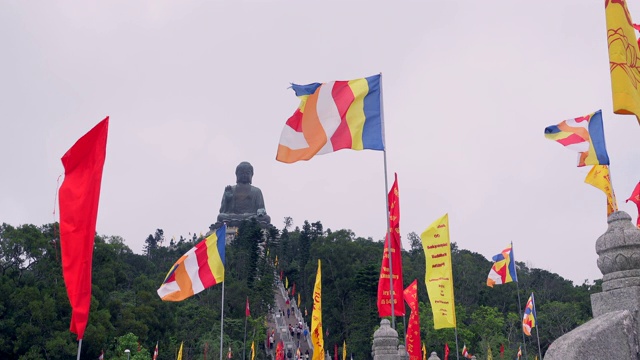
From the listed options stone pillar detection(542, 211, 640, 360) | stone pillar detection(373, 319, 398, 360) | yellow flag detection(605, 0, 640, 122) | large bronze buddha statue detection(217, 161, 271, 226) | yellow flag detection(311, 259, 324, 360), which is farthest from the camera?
large bronze buddha statue detection(217, 161, 271, 226)

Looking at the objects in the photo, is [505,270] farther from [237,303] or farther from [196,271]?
[237,303]

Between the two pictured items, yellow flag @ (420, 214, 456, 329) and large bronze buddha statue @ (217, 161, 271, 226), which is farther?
large bronze buddha statue @ (217, 161, 271, 226)

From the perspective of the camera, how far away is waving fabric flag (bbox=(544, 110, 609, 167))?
10828mm

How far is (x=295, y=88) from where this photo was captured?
1286cm

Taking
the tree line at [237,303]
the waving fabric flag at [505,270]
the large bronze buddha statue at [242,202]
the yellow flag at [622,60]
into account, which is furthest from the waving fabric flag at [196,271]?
the large bronze buddha statue at [242,202]

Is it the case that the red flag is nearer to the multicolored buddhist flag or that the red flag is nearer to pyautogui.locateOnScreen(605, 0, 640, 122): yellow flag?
pyautogui.locateOnScreen(605, 0, 640, 122): yellow flag

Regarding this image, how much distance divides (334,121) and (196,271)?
6428mm

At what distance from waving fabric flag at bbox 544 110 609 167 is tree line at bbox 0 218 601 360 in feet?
43.7

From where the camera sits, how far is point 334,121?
12.4 meters

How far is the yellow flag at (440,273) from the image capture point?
15156 millimetres

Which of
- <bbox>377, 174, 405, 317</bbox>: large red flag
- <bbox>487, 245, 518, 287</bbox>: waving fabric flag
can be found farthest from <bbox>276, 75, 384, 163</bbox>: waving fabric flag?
<bbox>487, 245, 518, 287</bbox>: waving fabric flag

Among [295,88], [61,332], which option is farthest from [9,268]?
[295,88]

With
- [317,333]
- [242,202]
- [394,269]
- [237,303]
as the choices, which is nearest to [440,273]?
[394,269]

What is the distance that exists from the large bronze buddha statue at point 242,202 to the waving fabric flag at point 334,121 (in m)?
80.1
